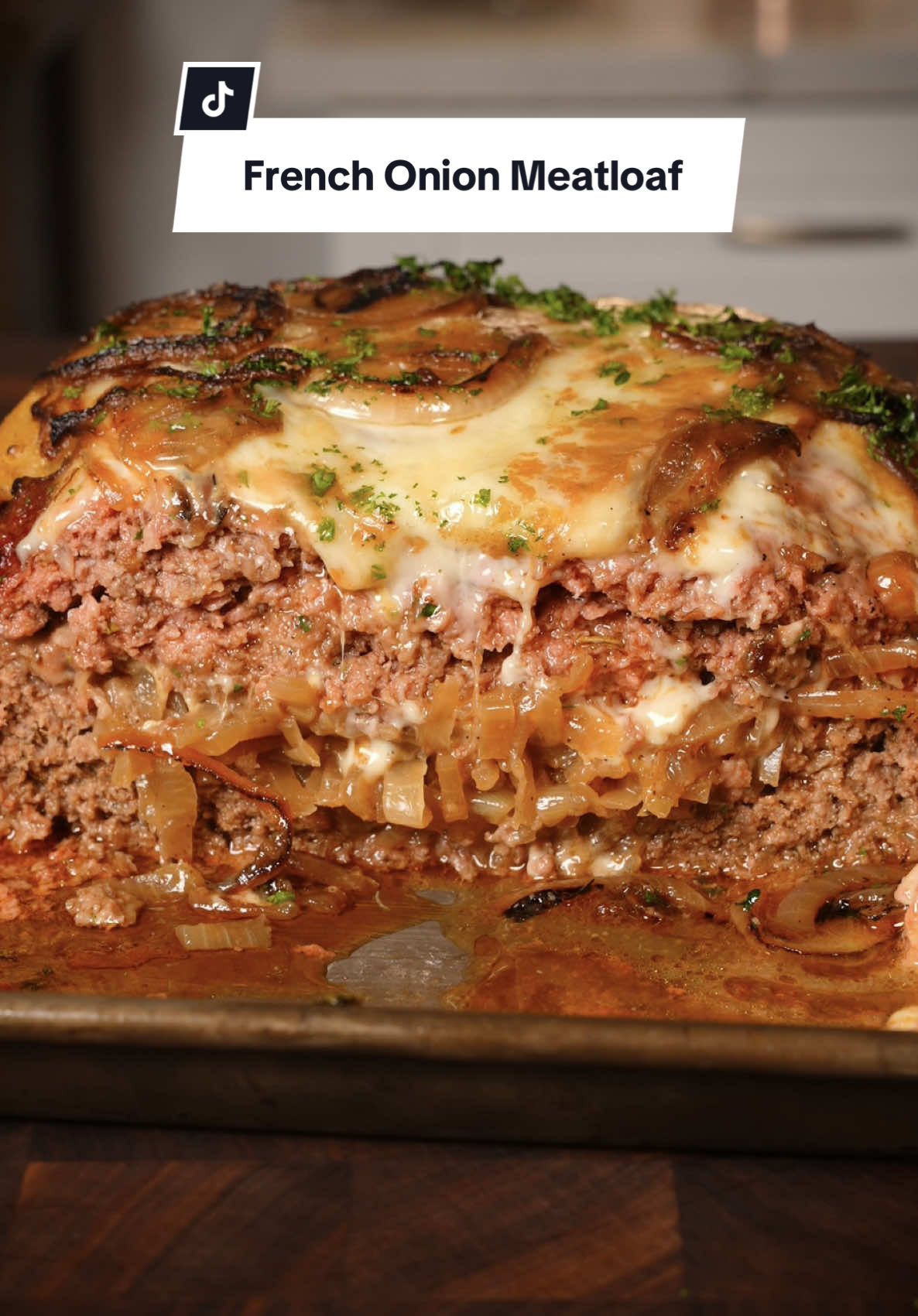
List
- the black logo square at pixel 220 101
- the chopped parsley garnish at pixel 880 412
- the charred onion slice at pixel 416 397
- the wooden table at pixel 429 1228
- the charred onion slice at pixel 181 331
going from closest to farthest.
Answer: the wooden table at pixel 429 1228 < the charred onion slice at pixel 416 397 < the chopped parsley garnish at pixel 880 412 < the charred onion slice at pixel 181 331 < the black logo square at pixel 220 101

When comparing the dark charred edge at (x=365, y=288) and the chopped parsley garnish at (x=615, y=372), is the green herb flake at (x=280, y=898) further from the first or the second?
the dark charred edge at (x=365, y=288)

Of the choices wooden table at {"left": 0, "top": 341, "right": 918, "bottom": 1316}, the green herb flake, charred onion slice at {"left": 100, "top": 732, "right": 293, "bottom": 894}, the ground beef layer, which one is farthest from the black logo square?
wooden table at {"left": 0, "top": 341, "right": 918, "bottom": 1316}

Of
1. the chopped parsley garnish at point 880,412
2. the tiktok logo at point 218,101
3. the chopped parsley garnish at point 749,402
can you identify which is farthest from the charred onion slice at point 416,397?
the tiktok logo at point 218,101

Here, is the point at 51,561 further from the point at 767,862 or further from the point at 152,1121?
the point at 767,862

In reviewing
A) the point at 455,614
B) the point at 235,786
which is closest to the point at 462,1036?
the point at 455,614

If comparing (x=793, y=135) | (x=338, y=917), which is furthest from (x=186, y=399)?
(x=793, y=135)

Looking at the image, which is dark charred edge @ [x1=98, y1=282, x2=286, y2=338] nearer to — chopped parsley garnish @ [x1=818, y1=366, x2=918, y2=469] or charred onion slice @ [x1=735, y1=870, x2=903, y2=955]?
chopped parsley garnish @ [x1=818, y1=366, x2=918, y2=469]

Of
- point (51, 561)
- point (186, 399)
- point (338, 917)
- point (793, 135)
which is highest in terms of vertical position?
point (793, 135)
